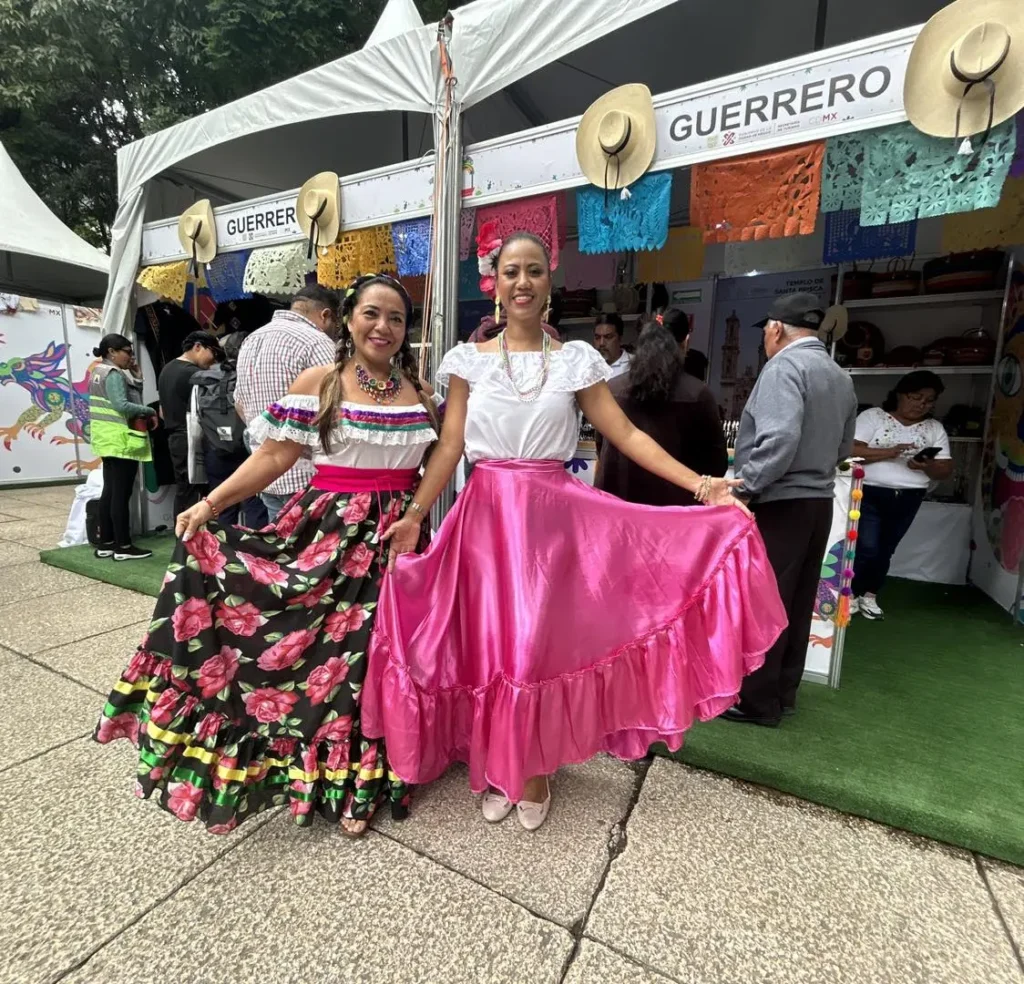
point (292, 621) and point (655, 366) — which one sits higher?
point (655, 366)

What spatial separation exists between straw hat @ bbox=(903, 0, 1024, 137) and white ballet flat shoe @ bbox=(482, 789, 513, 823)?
10.0ft

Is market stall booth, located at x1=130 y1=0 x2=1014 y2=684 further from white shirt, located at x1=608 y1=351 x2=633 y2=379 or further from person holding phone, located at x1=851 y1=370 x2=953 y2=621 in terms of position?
person holding phone, located at x1=851 y1=370 x2=953 y2=621

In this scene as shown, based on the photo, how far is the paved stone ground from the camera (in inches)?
60.9

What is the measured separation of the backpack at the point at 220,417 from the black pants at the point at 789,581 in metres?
3.41

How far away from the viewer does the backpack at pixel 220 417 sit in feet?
13.4

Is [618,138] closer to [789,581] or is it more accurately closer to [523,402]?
[523,402]

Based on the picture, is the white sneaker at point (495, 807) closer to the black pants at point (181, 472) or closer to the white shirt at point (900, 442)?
the white shirt at point (900, 442)

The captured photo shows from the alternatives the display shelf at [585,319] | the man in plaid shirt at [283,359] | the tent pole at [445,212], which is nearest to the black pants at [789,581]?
the tent pole at [445,212]

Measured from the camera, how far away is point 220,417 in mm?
4133

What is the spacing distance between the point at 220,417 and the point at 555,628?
130 inches

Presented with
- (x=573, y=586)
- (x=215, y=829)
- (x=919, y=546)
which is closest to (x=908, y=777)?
(x=573, y=586)

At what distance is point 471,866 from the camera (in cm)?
188

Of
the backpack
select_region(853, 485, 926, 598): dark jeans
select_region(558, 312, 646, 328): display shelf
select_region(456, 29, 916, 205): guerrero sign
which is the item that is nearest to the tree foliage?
select_region(558, 312, 646, 328): display shelf

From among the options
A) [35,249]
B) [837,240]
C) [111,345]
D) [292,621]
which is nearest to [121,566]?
[111,345]
